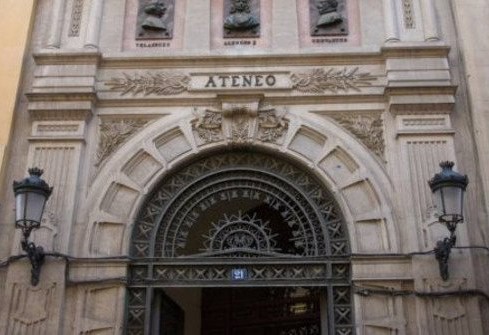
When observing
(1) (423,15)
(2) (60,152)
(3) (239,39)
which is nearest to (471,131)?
(1) (423,15)

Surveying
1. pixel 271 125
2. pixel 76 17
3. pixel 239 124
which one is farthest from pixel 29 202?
pixel 76 17

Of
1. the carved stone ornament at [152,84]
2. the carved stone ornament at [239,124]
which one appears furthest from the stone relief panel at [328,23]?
the carved stone ornament at [152,84]

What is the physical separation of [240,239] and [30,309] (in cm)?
283

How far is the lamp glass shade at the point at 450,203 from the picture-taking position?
23.8 feet

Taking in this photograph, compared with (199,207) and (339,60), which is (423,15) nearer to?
(339,60)

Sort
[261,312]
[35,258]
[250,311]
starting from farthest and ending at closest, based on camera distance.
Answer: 1. [250,311]
2. [261,312]
3. [35,258]

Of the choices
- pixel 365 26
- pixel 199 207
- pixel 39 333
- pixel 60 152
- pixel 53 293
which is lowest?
pixel 39 333

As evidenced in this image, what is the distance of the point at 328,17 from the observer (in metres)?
9.82

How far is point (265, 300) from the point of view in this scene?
1158 cm

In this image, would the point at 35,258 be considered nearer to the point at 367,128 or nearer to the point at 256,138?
the point at 256,138

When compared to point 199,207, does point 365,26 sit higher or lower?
higher

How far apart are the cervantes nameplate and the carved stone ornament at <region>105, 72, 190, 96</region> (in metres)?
0.18

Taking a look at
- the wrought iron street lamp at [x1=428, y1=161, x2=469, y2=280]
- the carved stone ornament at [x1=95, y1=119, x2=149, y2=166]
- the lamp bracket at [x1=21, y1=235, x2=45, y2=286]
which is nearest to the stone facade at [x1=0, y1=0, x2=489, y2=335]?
the carved stone ornament at [x1=95, y1=119, x2=149, y2=166]

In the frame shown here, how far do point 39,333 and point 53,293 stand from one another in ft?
1.65
